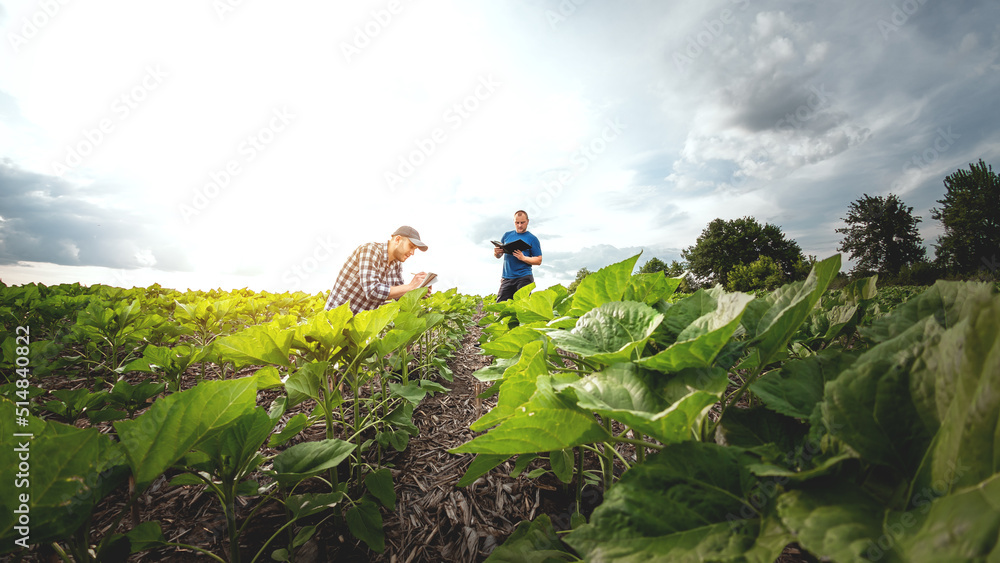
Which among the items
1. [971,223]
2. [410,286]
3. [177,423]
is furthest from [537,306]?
[971,223]

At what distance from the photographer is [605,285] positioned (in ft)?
4.19

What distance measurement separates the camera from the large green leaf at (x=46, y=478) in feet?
2.26

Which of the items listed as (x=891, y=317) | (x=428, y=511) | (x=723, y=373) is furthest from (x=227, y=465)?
(x=891, y=317)

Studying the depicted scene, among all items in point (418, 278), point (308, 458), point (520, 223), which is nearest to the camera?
point (308, 458)

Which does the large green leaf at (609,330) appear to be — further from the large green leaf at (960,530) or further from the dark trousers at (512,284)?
the dark trousers at (512,284)

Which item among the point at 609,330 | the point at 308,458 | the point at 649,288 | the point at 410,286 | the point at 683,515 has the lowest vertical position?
the point at 683,515

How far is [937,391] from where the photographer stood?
1.68 feet

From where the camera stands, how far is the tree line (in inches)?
1244

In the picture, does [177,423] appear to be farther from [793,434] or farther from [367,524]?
[793,434]

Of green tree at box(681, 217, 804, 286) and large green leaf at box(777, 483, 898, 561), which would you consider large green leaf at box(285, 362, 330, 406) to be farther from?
green tree at box(681, 217, 804, 286)

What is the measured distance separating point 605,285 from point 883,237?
189ft

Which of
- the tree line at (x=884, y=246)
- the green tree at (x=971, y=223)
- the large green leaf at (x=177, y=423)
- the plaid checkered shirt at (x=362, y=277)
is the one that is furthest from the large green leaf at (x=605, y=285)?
the green tree at (x=971, y=223)

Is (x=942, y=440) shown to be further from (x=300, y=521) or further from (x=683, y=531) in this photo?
(x=300, y=521)

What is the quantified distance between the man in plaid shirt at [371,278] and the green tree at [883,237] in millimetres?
49482
